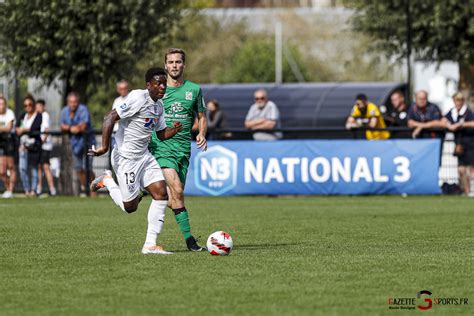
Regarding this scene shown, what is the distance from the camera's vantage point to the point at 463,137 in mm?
25188

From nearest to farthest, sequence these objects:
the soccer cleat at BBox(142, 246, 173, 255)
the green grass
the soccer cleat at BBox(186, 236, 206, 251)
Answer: the green grass → the soccer cleat at BBox(142, 246, 173, 255) → the soccer cleat at BBox(186, 236, 206, 251)

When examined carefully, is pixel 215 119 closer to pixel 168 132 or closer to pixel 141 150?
pixel 168 132

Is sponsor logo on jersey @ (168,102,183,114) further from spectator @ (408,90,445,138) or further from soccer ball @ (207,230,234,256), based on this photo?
spectator @ (408,90,445,138)

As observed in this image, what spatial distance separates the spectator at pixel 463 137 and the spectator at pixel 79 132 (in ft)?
23.9

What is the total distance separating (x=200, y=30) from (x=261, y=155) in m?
44.7

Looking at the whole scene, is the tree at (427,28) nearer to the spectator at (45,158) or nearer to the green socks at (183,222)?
the spectator at (45,158)

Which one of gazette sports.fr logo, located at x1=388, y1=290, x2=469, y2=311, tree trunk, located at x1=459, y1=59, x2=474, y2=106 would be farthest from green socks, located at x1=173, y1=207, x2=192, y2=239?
tree trunk, located at x1=459, y1=59, x2=474, y2=106

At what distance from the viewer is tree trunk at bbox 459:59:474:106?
119ft

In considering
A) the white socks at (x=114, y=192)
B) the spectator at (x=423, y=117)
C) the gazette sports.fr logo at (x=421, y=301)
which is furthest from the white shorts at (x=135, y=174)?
the spectator at (x=423, y=117)

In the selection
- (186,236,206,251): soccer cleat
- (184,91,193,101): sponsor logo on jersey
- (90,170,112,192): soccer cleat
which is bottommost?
(186,236,206,251): soccer cleat

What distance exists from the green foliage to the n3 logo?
36.1ft

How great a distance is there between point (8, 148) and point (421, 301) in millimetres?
18102

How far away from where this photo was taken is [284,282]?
33.2 ft

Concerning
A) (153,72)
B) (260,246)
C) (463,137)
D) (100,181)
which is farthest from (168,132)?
(463,137)
